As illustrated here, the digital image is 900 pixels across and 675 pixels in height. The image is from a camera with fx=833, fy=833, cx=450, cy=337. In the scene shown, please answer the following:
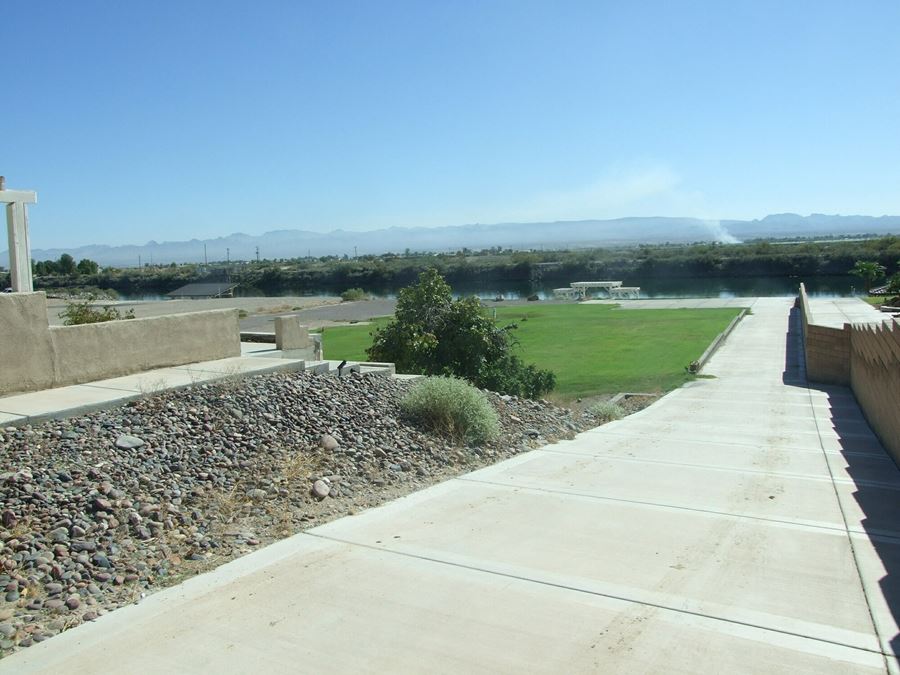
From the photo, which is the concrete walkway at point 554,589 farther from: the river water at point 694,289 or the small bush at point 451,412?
the river water at point 694,289

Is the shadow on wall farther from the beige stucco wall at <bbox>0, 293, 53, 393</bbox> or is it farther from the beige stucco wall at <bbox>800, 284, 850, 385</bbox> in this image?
the beige stucco wall at <bbox>0, 293, 53, 393</bbox>

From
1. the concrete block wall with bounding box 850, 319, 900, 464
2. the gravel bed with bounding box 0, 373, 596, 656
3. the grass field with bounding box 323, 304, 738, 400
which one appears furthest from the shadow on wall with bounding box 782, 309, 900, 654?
the grass field with bounding box 323, 304, 738, 400

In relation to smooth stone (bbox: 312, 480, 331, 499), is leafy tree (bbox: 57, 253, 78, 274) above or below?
above

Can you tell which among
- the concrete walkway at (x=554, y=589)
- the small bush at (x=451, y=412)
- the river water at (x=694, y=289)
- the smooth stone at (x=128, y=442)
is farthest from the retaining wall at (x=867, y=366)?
the river water at (x=694, y=289)

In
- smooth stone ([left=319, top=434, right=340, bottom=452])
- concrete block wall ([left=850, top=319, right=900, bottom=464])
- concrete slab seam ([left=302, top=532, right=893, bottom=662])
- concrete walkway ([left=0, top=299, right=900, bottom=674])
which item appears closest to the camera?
concrete walkway ([left=0, top=299, right=900, bottom=674])

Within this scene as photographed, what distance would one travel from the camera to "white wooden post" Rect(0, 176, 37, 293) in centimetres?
1022

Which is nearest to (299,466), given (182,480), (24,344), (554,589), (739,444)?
(182,480)

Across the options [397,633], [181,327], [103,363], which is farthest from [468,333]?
[397,633]

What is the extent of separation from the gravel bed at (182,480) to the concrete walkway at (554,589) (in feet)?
1.34

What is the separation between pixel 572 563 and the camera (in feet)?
19.8

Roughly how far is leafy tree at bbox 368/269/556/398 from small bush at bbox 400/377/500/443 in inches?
244

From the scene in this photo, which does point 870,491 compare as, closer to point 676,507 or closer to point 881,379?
point 676,507

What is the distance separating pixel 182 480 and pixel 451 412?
394 centimetres

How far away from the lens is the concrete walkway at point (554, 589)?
4.62 m
